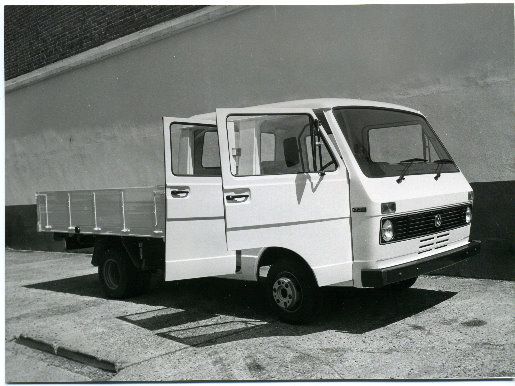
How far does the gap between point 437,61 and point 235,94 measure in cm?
325

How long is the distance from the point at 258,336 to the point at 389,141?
235 centimetres

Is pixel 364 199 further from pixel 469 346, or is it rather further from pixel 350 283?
pixel 469 346

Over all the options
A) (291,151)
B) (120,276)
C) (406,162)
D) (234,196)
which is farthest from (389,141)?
(120,276)

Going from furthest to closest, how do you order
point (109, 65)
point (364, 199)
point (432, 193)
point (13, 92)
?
point (13, 92), point (109, 65), point (432, 193), point (364, 199)

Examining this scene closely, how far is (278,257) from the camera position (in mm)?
5344

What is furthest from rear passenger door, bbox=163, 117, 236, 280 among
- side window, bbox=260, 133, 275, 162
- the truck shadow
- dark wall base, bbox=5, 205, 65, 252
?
dark wall base, bbox=5, 205, 65, 252

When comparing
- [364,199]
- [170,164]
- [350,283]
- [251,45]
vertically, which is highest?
[251,45]

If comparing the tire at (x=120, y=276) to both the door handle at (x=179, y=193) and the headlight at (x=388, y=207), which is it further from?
the headlight at (x=388, y=207)

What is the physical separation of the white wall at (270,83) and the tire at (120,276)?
3.21 metres

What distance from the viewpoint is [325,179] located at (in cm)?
501

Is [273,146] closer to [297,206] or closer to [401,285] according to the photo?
[297,206]

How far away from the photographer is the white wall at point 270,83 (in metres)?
6.68

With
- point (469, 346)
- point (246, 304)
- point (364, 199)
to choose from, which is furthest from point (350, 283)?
point (246, 304)

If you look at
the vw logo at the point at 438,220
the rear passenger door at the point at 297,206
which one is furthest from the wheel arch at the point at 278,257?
the vw logo at the point at 438,220
